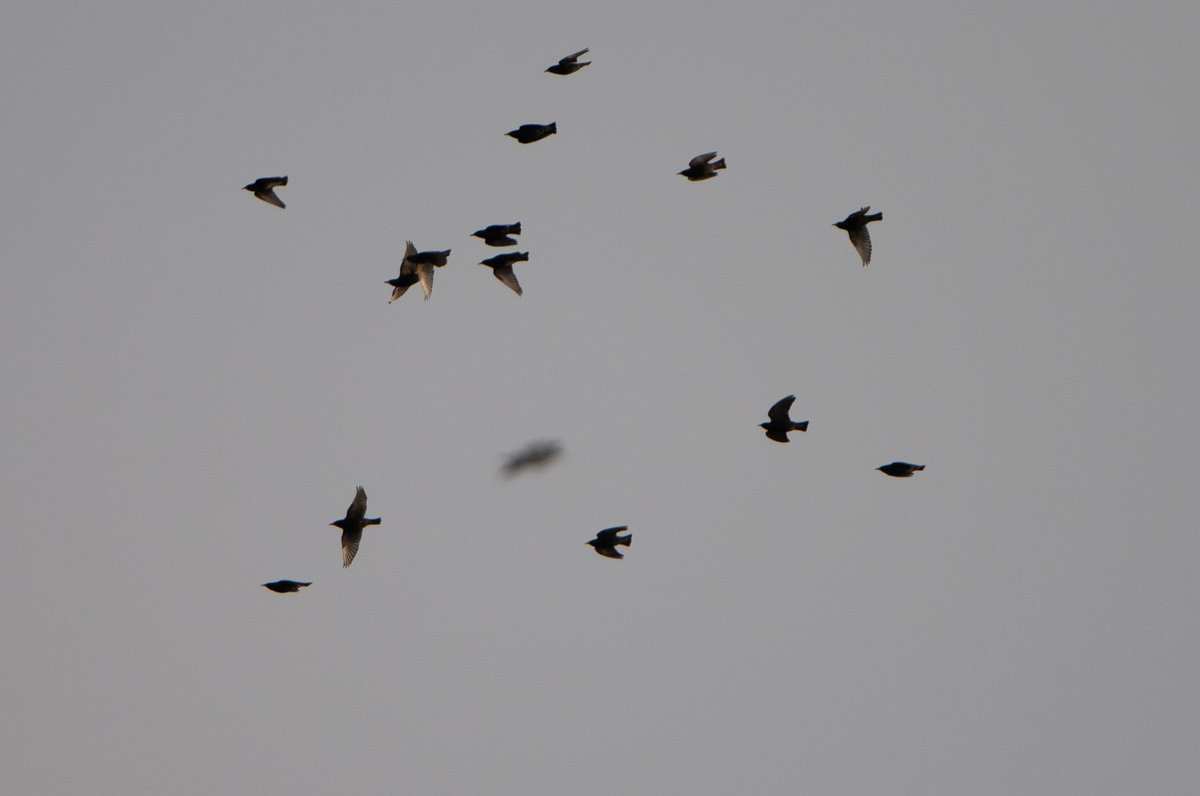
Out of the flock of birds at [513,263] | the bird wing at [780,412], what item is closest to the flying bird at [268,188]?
the flock of birds at [513,263]

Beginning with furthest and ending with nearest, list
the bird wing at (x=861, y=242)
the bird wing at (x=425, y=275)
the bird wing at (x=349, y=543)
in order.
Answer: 1. the bird wing at (x=425, y=275)
2. the bird wing at (x=861, y=242)
3. the bird wing at (x=349, y=543)

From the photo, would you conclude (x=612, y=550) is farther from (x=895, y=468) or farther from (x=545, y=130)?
(x=545, y=130)

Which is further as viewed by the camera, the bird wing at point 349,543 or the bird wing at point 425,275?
the bird wing at point 425,275

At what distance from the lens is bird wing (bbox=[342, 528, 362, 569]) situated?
125 ft

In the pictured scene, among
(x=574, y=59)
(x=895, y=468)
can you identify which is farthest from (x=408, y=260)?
(x=895, y=468)

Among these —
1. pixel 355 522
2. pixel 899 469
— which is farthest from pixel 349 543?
pixel 899 469

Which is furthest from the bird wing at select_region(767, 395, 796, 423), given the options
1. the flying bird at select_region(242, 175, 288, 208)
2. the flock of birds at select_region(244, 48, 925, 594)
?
the flying bird at select_region(242, 175, 288, 208)

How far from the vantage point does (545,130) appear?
128ft

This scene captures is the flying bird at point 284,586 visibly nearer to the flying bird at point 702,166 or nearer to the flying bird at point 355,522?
the flying bird at point 355,522

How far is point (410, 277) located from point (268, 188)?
422cm

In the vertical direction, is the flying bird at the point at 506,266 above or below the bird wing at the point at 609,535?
above

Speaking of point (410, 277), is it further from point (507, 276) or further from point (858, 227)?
point (858, 227)

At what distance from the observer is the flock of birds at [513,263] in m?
38.7

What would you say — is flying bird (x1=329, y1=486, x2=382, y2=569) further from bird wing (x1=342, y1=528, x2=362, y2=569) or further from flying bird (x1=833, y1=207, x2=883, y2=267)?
flying bird (x1=833, y1=207, x2=883, y2=267)
